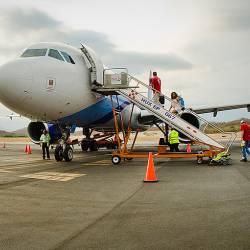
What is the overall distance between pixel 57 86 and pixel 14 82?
1.57 metres

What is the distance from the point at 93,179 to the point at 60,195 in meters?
2.56

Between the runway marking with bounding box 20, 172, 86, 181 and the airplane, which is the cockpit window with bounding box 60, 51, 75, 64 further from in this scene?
the runway marking with bounding box 20, 172, 86, 181

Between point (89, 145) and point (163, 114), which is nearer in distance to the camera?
point (163, 114)

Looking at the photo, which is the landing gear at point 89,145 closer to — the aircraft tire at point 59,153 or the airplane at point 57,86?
the airplane at point 57,86

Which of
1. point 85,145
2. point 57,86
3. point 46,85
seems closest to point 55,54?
point 57,86

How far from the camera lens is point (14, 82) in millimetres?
11164

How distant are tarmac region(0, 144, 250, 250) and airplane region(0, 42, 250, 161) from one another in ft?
10.5

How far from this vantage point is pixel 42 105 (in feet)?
39.6

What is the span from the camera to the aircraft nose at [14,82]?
11.1 metres

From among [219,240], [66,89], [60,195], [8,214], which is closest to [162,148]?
[66,89]

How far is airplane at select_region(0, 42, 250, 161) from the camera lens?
1140 cm

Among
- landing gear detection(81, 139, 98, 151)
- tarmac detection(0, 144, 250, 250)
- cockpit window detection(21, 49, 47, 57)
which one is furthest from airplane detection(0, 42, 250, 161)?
landing gear detection(81, 139, 98, 151)

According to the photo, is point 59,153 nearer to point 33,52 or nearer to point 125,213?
point 33,52

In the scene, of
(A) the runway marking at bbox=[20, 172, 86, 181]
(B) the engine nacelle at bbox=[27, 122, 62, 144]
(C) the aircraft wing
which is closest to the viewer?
(A) the runway marking at bbox=[20, 172, 86, 181]
